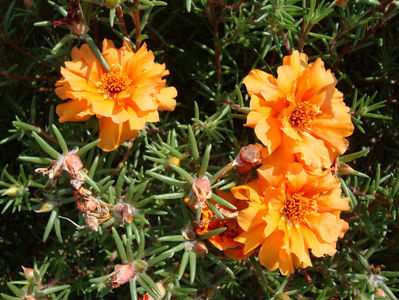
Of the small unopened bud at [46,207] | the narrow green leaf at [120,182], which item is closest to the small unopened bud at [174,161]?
the narrow green leaf at [120,182]

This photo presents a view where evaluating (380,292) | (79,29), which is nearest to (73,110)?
(79,29)

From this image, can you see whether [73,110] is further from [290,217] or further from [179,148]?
[290,217]

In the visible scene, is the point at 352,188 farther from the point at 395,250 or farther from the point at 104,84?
the point at 104,84

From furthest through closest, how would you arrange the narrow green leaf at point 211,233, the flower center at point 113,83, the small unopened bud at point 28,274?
the small unopened bud at point 28,274 < the flower center at point 113,83 < the narrow green leaf at point 211,233

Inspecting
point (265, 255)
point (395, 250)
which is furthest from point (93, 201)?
point (395, 250)

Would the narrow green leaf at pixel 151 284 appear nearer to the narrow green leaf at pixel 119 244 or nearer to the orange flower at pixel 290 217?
the narrow green leaf at pixel 119 244

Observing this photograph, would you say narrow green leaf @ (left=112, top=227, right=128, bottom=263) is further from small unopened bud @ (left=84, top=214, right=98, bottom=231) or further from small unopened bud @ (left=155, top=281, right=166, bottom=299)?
small unopened bud @ (left=155, top=281, right=166, bottom=299)

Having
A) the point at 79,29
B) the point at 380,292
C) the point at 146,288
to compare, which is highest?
the point at 79,29
